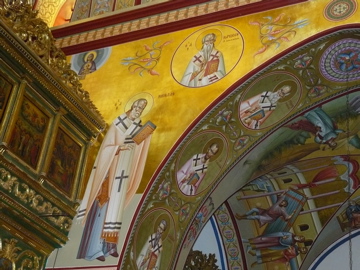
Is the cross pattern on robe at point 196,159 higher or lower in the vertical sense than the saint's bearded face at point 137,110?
lower

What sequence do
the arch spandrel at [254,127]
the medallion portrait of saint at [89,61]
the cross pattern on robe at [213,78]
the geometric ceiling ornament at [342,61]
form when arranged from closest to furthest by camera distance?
1. the geometric ceiling ornament at [342,61]
2. the arch spandrel at [254,127]
3. the cross pattern on robe at [213,78]
4. the medallion portrait of saint at [89,61]

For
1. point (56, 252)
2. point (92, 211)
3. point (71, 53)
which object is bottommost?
point (56, 252)

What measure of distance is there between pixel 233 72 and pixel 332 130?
228 cm

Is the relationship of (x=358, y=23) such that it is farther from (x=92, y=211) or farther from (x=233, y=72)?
(x=92, y=211)

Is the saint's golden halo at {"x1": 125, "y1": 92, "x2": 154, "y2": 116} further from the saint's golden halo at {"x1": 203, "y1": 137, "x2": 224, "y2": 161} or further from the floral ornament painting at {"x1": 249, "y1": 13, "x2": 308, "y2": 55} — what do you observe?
the floral ornament painting at {"x1": 249, "y1": 13, "x2": 308, "y2": 55}

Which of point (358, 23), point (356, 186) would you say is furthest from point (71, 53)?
point (356, 186)

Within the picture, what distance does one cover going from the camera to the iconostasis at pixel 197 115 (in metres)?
7.93

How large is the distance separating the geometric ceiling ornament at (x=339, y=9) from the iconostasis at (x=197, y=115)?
0.02 meters

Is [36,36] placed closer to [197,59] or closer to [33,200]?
[33,200]

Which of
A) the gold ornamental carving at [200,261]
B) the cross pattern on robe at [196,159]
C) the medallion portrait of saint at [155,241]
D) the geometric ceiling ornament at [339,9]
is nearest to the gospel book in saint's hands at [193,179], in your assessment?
the cross pattern on robe at [196,159]

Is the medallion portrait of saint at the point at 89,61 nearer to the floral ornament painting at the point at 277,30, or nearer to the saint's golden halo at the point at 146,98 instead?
the saint's golden halo at the point at 146,98

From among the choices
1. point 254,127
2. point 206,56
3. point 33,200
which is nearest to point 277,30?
point 206,56

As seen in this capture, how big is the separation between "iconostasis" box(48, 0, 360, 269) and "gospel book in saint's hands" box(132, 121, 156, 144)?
21 millimetres

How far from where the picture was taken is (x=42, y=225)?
5254 mm
